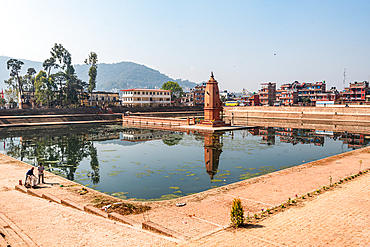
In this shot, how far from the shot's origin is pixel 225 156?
2725 centimetres

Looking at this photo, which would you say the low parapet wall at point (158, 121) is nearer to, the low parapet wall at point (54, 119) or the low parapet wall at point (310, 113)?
the low parapet wall at point (54, 119)

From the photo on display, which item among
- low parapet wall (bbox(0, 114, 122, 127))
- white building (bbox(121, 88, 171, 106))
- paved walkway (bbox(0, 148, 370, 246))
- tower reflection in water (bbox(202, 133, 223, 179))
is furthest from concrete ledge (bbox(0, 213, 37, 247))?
white building (bbox(121, 88, 171, 106))

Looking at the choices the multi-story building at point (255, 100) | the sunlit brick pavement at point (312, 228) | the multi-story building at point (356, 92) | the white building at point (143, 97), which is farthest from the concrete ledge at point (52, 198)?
the multi-story building at point (255, 100)

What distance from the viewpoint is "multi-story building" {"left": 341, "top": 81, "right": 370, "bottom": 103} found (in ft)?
333

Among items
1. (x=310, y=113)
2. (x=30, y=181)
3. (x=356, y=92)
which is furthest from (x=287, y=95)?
(x=30, y=181)

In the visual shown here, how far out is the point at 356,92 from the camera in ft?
342

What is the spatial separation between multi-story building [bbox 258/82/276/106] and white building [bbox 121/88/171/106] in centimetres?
4705

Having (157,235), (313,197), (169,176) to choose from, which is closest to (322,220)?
(313,197)

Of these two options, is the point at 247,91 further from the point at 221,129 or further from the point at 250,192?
the point at 250,192

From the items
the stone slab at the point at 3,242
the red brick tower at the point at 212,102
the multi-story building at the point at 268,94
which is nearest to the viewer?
the stone slab at the point at 3,242

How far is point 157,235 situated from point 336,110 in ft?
251

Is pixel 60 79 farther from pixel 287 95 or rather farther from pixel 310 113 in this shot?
pixel 287 95

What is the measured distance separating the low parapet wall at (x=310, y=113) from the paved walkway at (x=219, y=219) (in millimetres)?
59963

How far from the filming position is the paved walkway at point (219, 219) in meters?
8.88
